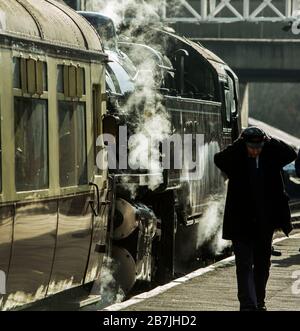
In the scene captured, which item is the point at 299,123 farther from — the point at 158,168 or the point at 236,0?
the point at 158,168

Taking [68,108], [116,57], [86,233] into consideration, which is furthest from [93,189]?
[116,57]

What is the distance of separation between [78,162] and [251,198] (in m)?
A: 1.56

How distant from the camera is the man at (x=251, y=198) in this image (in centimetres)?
1001

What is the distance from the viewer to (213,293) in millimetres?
12531

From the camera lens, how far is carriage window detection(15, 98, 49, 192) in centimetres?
910

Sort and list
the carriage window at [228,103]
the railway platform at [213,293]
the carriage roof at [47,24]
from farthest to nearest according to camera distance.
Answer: the carriage window at [228,103] < the railway platform at [213,293] < the carriage roof at [47,24]

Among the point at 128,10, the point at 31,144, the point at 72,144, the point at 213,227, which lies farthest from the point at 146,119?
the point at 31,144

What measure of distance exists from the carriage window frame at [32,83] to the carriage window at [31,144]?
2 centimetres

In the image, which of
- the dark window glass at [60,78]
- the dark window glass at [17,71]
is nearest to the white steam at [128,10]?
the dark window glass at [60,78]

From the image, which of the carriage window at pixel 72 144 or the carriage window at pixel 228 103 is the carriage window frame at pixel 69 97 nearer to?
the carriage window at pixel 72 144

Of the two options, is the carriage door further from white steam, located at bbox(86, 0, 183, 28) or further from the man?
white steam, located at bbox(86, 0, 183, 28)

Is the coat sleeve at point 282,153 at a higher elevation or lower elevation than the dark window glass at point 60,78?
lower

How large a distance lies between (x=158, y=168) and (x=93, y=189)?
3351mm

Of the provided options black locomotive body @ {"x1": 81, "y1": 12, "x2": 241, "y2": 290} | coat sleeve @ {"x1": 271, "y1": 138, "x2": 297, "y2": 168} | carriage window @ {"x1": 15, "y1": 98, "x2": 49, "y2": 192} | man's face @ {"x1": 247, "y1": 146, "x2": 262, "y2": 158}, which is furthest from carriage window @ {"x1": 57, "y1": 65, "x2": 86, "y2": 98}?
coat sleeve @ {"x1": 271, "y1": 138, "x2": 297, "y2": 168}
